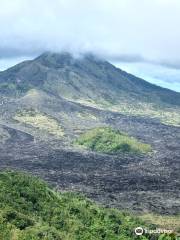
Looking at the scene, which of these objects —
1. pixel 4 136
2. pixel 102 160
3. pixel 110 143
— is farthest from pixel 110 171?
pixel 4 136

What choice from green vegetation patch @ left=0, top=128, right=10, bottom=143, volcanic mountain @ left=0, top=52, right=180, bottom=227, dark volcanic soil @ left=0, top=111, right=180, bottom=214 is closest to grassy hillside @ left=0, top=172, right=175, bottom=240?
volcanic mountain @ left=0, top=52, right=180, bottom=227

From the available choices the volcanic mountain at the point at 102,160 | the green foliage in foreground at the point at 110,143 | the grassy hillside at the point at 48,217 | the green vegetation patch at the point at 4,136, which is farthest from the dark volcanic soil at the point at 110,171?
the grassy hillside at the point at 48,217

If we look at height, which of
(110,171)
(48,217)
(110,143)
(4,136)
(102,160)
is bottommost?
(110,171)

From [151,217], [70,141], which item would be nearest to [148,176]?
[151,217]

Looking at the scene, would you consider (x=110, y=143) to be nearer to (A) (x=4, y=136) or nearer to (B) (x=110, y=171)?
(A) (x=4, y=136)

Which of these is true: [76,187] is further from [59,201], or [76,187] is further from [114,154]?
[114,154]

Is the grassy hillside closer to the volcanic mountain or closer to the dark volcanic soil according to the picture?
the volcanic mountain
